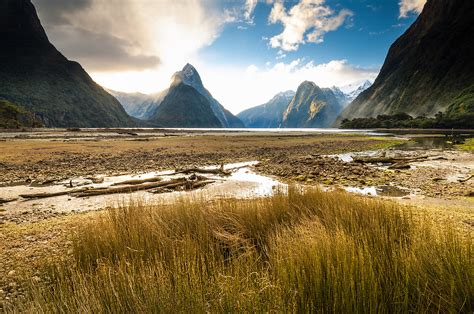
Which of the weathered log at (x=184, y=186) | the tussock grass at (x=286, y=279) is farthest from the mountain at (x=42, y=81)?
the tussock grass at (x=286, y=279)

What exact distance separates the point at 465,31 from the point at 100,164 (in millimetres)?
169692

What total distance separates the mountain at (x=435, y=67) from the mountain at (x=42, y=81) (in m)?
191

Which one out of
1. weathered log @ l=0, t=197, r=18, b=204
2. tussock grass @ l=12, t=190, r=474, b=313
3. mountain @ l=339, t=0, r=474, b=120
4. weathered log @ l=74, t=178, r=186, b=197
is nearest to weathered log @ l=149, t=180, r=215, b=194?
weathered log @ l=74, t=178, r=186, b=197

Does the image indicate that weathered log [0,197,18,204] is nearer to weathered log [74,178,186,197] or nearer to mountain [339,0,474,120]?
weathered log [74,178,186,197]

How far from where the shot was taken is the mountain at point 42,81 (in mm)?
144125

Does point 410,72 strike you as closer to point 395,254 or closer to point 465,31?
point 465,31

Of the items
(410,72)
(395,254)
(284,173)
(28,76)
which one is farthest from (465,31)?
(28,76)

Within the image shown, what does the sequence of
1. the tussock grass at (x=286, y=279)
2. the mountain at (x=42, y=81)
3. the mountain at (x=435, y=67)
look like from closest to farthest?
1. the tussock grass at (x=286, y=279)
2. the mountain at (x=435, y=67)
3. the mountain at (x=42, y=81)

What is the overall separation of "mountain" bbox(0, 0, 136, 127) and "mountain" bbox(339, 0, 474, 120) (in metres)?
191

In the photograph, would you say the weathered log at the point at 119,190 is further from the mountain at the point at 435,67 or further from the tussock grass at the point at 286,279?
the mountain at the point at 435,67

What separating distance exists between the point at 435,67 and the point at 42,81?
233 meters

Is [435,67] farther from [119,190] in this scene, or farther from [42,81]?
[42,81]

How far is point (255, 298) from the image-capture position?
2023 millimetres

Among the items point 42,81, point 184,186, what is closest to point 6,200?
point 184,186
